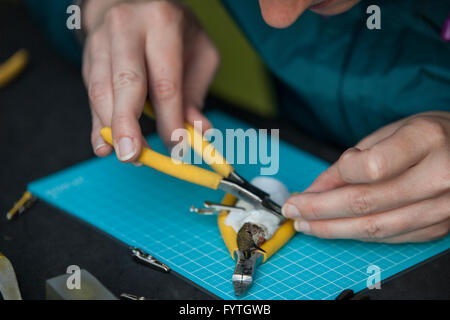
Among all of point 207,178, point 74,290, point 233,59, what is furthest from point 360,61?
point 233,59

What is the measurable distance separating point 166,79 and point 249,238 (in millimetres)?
289

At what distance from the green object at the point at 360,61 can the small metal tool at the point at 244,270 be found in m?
0.41

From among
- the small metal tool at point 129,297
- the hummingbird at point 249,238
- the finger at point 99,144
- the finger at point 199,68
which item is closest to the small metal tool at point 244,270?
the hummingbird at point 249,238

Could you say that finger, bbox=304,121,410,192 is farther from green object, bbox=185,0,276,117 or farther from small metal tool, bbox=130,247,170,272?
green object, bbox=185,0,276,117

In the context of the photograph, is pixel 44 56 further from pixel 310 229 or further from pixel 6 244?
pixel 310 229

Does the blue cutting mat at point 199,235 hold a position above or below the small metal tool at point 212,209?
below

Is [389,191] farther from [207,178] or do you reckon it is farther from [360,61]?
[360,61]

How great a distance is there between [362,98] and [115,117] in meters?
0.45

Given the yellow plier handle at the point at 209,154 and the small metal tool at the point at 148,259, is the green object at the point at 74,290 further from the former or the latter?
the yellow plier handle at the point at 209,154

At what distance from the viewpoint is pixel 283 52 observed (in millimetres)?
1008

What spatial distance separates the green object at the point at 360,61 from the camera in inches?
32.9

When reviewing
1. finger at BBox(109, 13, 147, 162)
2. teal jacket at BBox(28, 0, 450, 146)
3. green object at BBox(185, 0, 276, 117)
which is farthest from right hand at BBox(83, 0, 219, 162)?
green object at BBox(185, 0, 276, 117)
